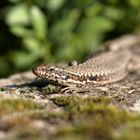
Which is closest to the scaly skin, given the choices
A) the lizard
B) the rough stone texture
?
the lizard

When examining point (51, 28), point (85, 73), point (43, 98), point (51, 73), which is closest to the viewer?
point (43, 98)

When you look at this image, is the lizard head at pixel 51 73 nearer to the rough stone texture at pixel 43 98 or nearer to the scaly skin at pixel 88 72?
the scaly skin at pixel 88 72

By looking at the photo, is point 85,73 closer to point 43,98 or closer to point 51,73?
point 51,73

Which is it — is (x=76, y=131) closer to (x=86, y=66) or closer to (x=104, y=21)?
(x=86, y=66)

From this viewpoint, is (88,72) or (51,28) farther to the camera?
(51,28)

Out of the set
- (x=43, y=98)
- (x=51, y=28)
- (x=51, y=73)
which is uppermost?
(x=51, y=28)

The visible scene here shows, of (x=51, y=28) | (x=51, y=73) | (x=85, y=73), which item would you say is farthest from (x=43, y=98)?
(x=51, y=28)
